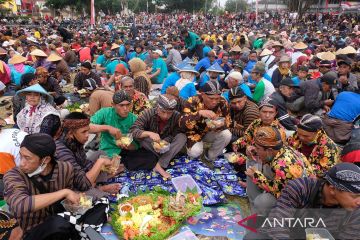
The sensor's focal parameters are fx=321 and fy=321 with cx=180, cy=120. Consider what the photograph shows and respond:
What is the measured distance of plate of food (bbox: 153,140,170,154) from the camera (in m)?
4.65

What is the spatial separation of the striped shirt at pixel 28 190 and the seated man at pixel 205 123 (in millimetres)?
2208

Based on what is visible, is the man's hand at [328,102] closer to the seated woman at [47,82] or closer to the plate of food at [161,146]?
the plate of food at [161,146]

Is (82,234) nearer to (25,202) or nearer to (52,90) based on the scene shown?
(25,202)

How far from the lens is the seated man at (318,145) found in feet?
12.4

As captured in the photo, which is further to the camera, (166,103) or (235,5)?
(235,5)

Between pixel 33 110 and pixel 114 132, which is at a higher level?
pixel 33 110

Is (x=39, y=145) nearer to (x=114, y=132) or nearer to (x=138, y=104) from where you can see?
(x=114, y=132)

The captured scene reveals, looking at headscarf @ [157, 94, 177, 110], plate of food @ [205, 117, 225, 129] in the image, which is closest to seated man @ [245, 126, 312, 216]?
plate of food @ [205, 117, 225, 129]

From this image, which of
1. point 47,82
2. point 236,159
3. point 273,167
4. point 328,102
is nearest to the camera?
point 273,167

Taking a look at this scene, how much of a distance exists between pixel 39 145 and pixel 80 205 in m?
Answer: 0.73

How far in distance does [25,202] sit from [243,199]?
2.84m

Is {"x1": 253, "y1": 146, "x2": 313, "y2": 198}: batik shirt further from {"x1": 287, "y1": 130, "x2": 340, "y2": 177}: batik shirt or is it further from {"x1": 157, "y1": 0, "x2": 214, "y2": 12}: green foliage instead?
{"x1": 157, "y1": 0, "x2": 214, "y2": 12}: green foliage

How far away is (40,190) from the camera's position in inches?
117

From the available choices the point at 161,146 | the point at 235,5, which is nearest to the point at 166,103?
the point at 161,146
